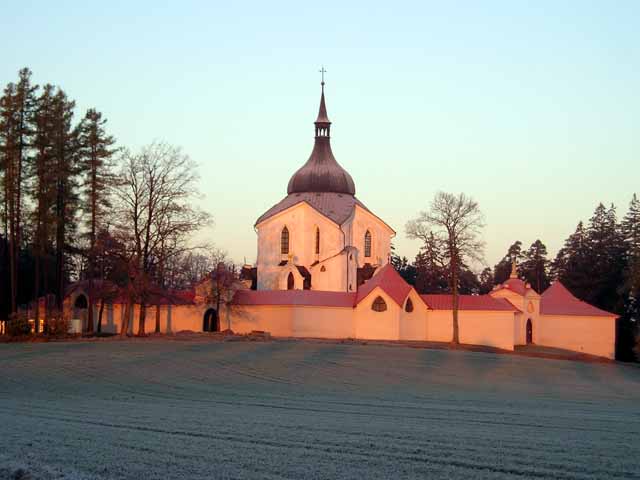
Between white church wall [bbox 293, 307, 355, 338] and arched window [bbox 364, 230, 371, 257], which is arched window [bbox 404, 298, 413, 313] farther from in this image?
arched window [bbox 364, 230, 371, 257]

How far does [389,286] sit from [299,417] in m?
41.0

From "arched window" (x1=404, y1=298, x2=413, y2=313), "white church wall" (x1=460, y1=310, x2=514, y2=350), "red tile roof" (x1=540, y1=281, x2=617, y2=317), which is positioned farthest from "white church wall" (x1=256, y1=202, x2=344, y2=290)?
"red tile roof" (x1=540, y1=281, x2=617, y2=317)

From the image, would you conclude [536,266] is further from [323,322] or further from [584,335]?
[323,322]

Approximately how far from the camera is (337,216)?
69.1 m

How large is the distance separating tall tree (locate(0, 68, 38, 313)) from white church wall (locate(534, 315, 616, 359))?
4113 cm

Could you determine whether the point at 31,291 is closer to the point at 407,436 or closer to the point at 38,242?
the point at 38,242

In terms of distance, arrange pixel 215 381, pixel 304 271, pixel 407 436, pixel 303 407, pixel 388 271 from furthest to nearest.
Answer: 1. pixel 304 271
2. pixel 388 271
3. pixel 215 381
4. pixel 303 407
5. pixel 407 436

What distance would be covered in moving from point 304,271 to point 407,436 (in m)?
52.7

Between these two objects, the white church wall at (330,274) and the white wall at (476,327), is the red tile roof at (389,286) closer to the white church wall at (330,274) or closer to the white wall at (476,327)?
the white wall at (476,327)

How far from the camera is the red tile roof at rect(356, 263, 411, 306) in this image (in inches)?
2318

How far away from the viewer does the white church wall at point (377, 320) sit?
192 ft

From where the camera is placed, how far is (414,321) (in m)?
59.8

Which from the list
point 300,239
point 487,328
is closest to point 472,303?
point 487,328

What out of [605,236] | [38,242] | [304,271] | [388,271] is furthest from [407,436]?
[605,236]
